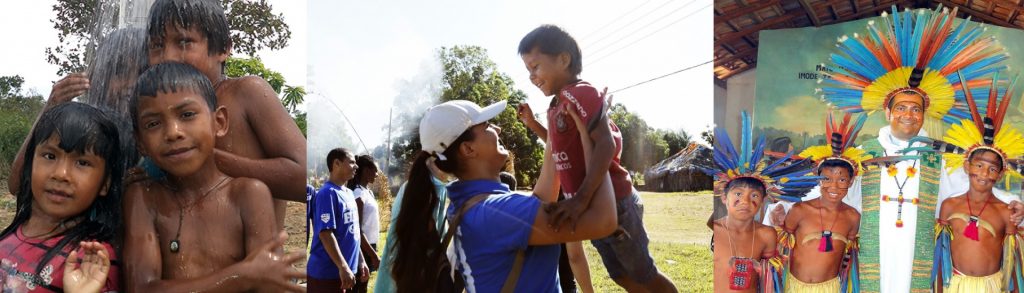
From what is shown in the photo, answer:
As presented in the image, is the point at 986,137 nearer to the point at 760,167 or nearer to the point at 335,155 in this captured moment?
the point at 760,167

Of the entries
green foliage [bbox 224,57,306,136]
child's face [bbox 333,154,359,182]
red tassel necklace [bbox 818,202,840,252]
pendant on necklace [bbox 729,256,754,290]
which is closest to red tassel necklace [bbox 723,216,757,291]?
pendant on necklace [bbox 729,256,754,290]

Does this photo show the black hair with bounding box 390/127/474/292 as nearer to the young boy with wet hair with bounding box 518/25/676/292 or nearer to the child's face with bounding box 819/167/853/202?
the young boy with wet hair with bounding box 518/25/676/292

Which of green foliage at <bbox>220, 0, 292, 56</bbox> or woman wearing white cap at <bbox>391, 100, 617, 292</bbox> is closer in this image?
woman wearing white cap at <bbox>391, 100, 617, 292</bbox>

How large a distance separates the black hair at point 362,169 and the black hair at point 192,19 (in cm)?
51

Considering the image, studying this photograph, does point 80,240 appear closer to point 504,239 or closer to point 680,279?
point 504,239

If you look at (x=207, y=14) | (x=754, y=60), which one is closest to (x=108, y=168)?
(x=207, y=14)

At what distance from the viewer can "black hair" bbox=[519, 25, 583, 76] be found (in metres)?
2.41

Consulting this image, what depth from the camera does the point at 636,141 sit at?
2.68 m

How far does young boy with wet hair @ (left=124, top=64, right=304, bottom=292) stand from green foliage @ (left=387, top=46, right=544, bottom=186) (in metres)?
0.46

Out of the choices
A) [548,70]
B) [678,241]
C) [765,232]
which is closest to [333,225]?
[548,70]

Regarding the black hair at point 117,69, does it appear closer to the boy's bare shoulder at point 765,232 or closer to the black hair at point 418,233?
the black hair at point 418,233

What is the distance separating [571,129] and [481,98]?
0.26 meters

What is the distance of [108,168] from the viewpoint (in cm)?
209

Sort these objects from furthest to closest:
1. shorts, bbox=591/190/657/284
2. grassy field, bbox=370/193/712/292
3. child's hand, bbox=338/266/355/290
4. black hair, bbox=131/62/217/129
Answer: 1. grassy field, bbox=370/193/712/292
2. shorts, bbox=591/190/657/284
3. child's hand, bbox=338/266/355/290
4. black hair, bbox=131/62/217/129
